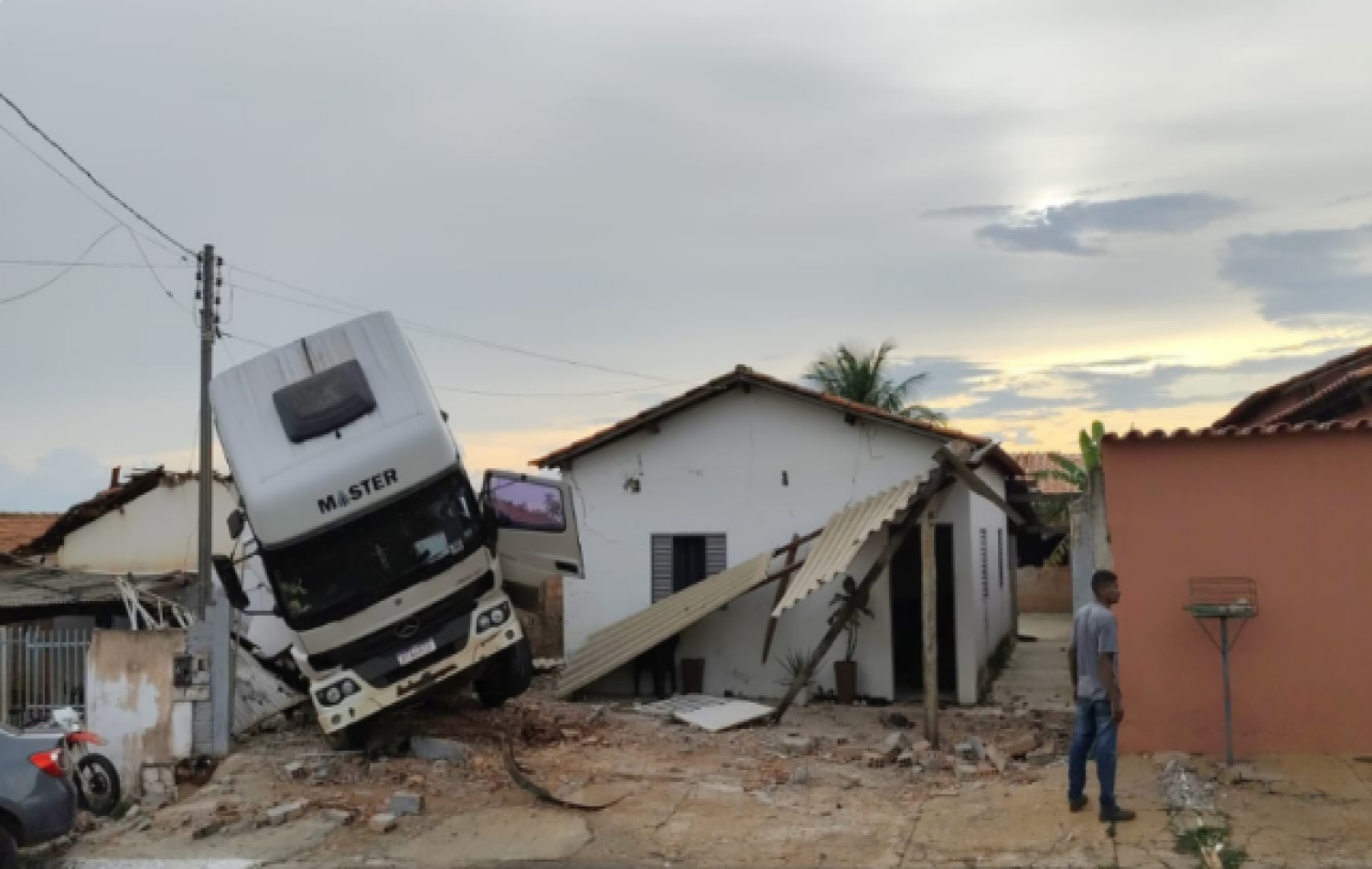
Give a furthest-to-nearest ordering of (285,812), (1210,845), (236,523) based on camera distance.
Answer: (236,523) < (285,812) < (1210,845)

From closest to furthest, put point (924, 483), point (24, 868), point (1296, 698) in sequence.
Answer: point (24, 868), point (1296, 698), point (924, 483)

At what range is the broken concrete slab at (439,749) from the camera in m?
11.8

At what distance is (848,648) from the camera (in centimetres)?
1579

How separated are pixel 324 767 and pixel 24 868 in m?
2.71

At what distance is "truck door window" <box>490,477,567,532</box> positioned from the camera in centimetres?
1227

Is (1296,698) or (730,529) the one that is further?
(730,529)

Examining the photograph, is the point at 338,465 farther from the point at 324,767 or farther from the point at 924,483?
the point at 924,483

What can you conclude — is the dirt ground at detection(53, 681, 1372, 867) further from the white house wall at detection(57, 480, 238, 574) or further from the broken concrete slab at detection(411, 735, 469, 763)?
the white house wall at detection(57, 480, 238, 574)

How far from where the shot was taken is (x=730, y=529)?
1656 centimetres

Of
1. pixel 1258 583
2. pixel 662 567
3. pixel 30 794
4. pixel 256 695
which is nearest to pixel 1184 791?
pixel 1258 583

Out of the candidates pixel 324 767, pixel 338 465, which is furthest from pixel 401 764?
pixel 338 465

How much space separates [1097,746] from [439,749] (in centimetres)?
628

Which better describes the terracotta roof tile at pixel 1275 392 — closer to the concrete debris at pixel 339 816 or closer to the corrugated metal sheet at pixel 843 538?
the corrugated metal sheet at pixel 843 538

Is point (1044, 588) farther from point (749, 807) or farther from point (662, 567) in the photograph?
point (749, 807)
